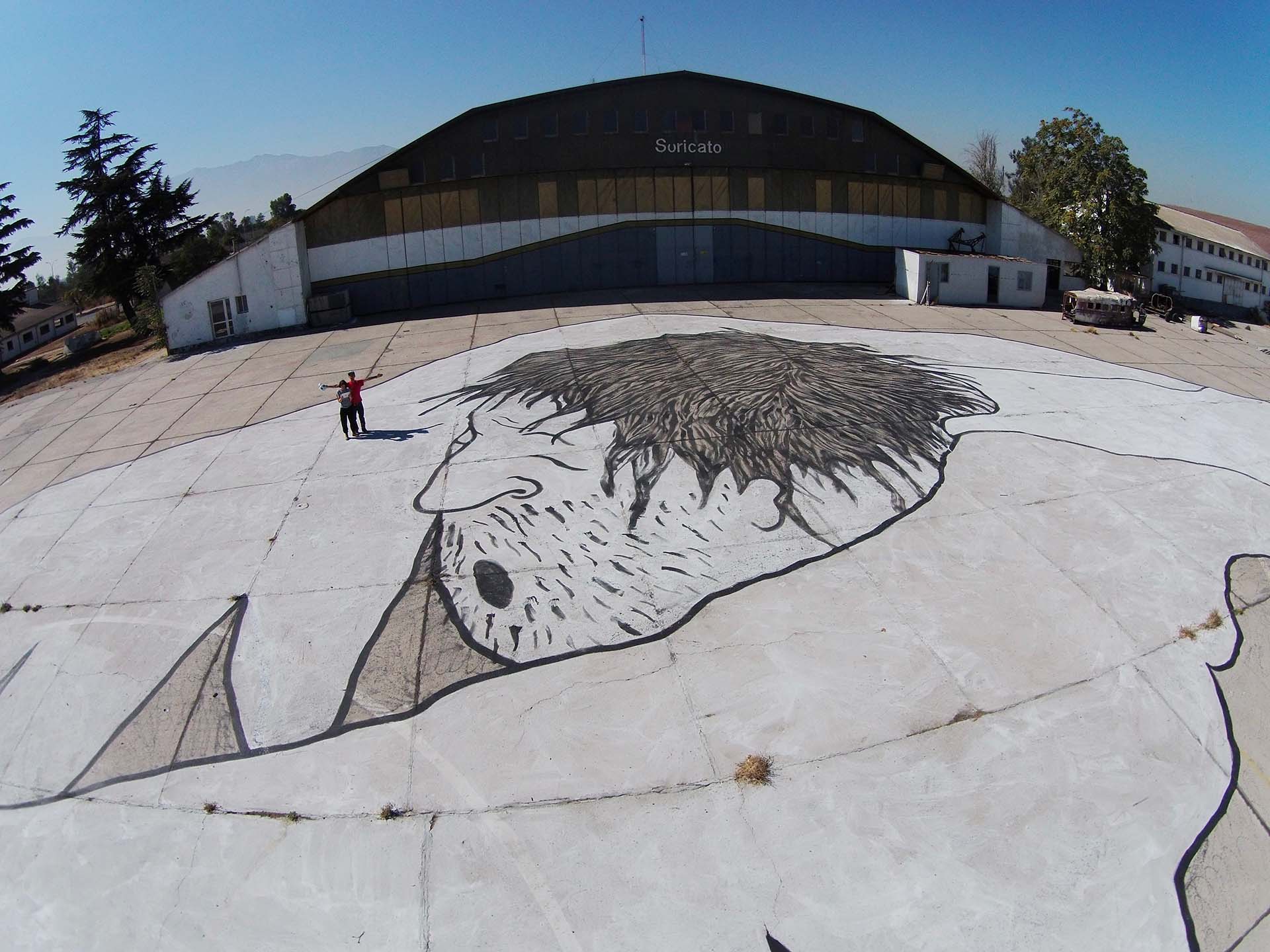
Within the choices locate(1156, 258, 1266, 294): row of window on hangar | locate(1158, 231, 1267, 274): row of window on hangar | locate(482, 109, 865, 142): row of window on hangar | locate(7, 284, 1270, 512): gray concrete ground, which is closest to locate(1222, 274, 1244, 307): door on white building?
locate(1156, 258, 1266, 294): row of window on hangar

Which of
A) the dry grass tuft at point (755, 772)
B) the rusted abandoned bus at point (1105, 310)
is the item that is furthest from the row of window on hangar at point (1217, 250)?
the dry grass tuft at point (755, 772)

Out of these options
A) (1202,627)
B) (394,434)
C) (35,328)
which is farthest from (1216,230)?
(35,328)

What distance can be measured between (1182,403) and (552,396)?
15.9m

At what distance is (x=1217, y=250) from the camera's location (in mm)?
47906

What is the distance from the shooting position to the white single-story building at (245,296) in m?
28.3

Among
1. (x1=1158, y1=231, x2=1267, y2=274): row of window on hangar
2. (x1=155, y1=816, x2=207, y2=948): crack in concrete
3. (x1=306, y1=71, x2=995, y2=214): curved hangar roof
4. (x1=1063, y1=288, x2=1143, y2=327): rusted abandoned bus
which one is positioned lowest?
(x1=155, y1=816, x2=207, y2=948): crack in concrete

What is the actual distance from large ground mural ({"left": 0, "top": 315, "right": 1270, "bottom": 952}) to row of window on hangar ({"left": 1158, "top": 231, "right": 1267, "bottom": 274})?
3686cm

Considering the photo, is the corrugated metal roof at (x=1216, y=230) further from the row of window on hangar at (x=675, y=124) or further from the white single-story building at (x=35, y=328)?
the white single-story building at (x=35, y=328)

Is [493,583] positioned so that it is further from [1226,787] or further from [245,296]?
[245,296]

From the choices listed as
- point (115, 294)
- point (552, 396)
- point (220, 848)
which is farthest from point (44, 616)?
point (115, 294)

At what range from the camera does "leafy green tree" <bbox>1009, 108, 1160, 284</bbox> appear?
36.3 metres

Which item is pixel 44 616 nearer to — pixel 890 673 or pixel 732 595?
pixel 732 595

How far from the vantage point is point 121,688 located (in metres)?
11.2

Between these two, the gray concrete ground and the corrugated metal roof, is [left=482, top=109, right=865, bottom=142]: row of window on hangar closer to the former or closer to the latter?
the gray concrete ground
